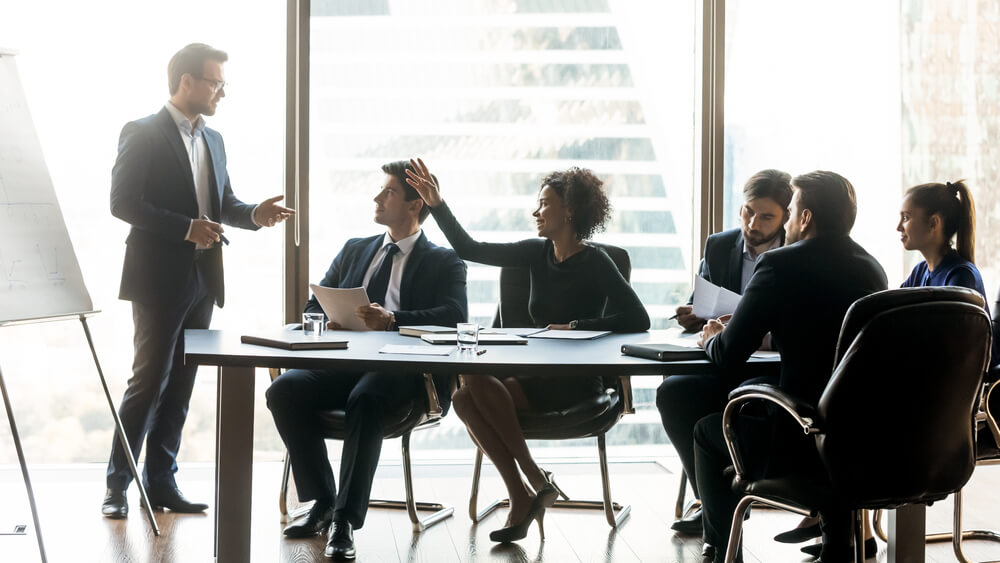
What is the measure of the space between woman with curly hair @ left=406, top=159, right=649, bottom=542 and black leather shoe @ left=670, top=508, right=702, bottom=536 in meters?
0.49

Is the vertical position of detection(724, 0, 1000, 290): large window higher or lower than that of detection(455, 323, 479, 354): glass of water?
higher

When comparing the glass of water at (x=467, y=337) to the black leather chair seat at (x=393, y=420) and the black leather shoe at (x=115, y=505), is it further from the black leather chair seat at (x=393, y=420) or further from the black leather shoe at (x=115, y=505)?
the black leather shoe at (x=115, y=505)

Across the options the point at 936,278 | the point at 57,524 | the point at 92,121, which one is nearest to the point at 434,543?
the point at 57,524

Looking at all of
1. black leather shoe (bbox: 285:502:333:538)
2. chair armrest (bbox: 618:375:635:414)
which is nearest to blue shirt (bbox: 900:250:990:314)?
chair armrest (bbox: 618:375:635:414)

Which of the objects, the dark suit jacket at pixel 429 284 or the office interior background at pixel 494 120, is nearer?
the dark suit jacket at pixel 429 284

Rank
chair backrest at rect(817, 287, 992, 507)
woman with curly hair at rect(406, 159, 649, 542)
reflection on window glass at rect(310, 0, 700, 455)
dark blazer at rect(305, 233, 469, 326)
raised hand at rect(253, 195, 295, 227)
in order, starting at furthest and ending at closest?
reflection on window glass at rect(310, 0, 700, 455)
raised hand at rect(253, 195, 295, 227)
dark blazer at rect(305, 233, 469, 326)
woman with curly hair at rect(406, 159, 649, 542)
chair backrest at rect(817, 287, 992, 507)

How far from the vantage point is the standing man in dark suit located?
3396 mm

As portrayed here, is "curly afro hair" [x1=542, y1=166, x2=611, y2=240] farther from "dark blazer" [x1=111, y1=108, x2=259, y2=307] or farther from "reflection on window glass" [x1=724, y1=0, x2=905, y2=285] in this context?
"dark blazer" [x1=111, y1=108, x2=259, y2=307]

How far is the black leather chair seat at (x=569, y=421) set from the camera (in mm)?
3016

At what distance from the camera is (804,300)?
7.47 ft

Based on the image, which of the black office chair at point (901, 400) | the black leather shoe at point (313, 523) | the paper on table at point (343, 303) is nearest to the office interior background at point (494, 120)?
the paper on table at point (343, 303)

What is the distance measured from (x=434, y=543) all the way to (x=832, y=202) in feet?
5.64

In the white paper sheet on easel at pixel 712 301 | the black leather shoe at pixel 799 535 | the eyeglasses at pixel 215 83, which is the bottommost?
the black leather shoe at pixel 799 535

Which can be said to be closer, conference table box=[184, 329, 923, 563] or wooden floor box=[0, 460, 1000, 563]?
conference table box=[184, 329, 923, 563]
